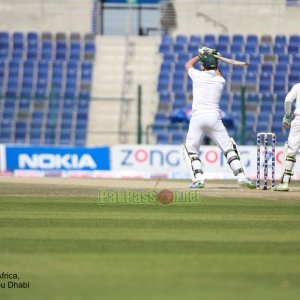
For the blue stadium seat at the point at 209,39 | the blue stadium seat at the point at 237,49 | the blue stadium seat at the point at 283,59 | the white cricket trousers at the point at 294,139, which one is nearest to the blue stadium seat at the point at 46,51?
the blue stadium seat at the point at 209,39

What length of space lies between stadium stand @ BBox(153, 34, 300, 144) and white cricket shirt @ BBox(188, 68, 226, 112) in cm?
1310

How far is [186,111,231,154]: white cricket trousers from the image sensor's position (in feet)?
57.3

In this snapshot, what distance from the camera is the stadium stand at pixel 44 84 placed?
31.2 metres

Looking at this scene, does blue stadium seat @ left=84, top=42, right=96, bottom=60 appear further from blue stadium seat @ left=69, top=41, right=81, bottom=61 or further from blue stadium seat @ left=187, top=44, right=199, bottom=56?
blue stadium seat @ left=187, top=44, right=199, bottom=56

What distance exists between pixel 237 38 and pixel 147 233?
2385 centimetres

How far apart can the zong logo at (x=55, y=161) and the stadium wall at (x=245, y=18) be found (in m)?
9.64

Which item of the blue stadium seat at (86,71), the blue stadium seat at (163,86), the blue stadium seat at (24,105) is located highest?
the blue stadium seat at (86,71)

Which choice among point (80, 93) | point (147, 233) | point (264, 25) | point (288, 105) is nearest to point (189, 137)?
point (288, 105)

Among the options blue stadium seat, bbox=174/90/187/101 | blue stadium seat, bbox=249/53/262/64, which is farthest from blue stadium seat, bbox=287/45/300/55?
blue stadium seat, bbox=174/90/187/101

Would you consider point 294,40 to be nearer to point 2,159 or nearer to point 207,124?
point 2,159

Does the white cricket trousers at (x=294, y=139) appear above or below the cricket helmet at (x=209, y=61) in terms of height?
below

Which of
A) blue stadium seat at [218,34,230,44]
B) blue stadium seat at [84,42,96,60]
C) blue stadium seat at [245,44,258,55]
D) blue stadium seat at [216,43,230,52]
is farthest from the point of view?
blue stadium seat at [84,42,96,60]

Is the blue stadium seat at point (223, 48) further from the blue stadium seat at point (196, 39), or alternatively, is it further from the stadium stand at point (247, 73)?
the blue stadium seat at point (196, 39)

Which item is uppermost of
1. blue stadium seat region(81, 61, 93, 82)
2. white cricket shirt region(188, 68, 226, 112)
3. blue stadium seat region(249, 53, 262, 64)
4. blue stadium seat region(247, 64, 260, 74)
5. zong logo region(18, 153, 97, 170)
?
white cricket shirt region(188, 68, 226, 112)
